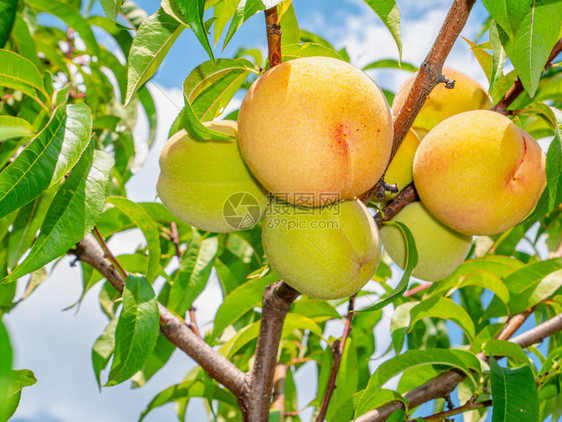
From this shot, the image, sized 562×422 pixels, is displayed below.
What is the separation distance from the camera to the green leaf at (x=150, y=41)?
2.85ft

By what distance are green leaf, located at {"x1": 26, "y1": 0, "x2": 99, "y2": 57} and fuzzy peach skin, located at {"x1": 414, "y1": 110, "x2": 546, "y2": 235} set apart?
1.29 meters

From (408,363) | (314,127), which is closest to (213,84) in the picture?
(314,127)

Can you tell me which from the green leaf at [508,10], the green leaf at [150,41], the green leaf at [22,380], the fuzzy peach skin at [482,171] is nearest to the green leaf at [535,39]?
the green leaf at [508,10]

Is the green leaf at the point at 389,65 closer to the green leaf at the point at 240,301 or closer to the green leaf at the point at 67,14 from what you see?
the green leaf at the point at 240,301

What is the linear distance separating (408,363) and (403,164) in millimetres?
460

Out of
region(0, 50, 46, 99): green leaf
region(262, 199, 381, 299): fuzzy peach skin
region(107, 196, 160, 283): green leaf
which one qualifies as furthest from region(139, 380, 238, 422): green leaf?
region(0, 50, 46, 99): green leaf

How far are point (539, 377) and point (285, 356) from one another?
2.81 feet

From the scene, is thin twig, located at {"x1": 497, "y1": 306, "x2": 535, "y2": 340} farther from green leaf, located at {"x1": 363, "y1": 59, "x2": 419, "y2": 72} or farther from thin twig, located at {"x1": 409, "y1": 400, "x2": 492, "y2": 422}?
green leaf, located at {"x1": 363, "y1": 59, "x2": 419, "y2": 72}

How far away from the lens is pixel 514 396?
992mm

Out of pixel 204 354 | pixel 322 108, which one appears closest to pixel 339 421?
pixel 204 354

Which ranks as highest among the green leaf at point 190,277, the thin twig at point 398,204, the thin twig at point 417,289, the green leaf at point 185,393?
the thin twig at point 398,204

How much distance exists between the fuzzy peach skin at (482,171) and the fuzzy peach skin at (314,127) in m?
0.20

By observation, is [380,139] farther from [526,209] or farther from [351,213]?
[526,209]

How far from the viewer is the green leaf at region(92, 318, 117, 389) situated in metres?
1.47
